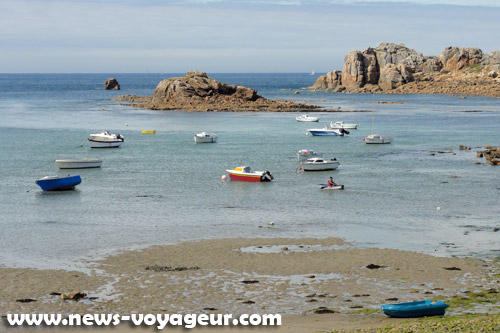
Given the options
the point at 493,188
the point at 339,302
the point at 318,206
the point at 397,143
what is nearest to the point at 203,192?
the point at 318,206

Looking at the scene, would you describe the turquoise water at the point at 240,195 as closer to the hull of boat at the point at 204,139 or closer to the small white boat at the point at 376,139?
the hull of boat at the point at 204,139

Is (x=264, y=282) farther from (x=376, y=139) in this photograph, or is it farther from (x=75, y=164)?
(x=376, y=139)

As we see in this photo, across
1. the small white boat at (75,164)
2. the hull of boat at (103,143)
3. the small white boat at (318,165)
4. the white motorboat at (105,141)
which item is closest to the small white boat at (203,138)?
the white motorboat at (105,141)

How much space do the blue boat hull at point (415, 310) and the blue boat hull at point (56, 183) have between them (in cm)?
3196

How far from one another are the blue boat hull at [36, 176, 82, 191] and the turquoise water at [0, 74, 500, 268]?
0.69 meters

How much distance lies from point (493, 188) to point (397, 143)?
31.8 m

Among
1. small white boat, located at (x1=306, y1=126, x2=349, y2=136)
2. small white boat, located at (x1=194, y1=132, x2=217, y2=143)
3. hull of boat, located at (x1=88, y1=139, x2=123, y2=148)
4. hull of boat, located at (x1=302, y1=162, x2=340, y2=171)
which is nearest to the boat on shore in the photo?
hull of boat, located at (x1=302, y1=162, x2=340, y2=171)

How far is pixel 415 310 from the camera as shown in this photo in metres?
22.2

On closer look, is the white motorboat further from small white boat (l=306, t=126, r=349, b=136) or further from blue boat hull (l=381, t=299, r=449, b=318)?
blue boat hull (l=381, t=299, r=449, b=318)

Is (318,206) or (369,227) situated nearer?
(369,227)

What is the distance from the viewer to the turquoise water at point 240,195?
3488 centimetres

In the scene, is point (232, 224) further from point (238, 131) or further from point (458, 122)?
point (458, 122)

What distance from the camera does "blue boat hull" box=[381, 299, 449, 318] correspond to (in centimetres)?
2225

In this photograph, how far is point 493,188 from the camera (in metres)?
48.9
